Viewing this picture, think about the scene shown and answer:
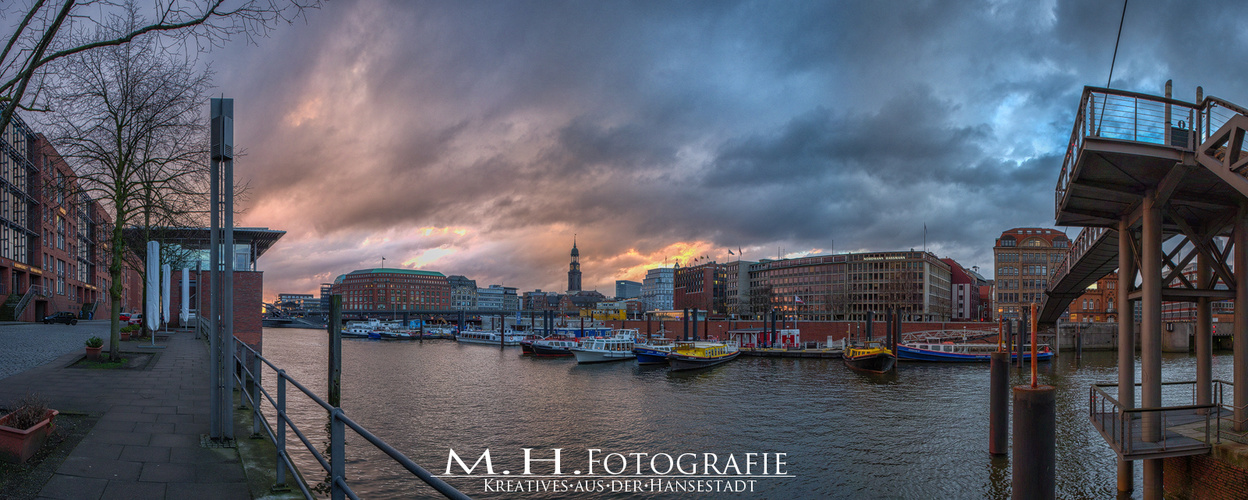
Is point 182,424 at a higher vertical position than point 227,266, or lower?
lower

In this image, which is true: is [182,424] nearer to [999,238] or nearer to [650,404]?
[650,404]

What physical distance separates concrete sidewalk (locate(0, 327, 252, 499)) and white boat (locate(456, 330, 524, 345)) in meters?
67.5

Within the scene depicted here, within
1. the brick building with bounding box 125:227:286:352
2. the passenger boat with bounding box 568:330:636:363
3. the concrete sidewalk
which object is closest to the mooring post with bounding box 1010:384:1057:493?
the concrete sidewalk

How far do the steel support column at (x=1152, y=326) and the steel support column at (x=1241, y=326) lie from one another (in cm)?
107

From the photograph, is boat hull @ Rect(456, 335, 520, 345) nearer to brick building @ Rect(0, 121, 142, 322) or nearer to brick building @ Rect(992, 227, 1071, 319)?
brick building @ Rect(0, 121, 142, 322)

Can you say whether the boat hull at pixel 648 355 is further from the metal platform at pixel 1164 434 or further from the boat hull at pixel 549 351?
the metal platform at pixel 1164 434

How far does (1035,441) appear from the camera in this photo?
10.7 metres

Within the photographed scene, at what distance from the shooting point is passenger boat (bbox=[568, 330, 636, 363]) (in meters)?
54.8

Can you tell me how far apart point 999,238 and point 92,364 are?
400 feet

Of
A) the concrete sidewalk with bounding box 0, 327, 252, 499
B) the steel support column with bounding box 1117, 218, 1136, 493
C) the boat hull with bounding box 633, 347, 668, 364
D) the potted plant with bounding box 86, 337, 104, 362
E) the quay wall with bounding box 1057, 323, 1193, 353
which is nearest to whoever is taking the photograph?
the concrete sidewalk with bounding box 0, 327, 252, 499

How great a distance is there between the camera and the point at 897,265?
127125 mm

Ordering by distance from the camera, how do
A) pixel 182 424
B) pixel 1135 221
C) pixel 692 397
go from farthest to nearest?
pixel 692 397, pixel 1135 221, pixel 182 424

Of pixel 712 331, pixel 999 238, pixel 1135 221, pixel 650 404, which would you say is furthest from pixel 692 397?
pixel 999 238

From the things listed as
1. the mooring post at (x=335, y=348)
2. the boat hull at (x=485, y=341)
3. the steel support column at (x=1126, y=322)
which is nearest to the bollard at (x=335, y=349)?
the mooring post at (x=335, y=348)
